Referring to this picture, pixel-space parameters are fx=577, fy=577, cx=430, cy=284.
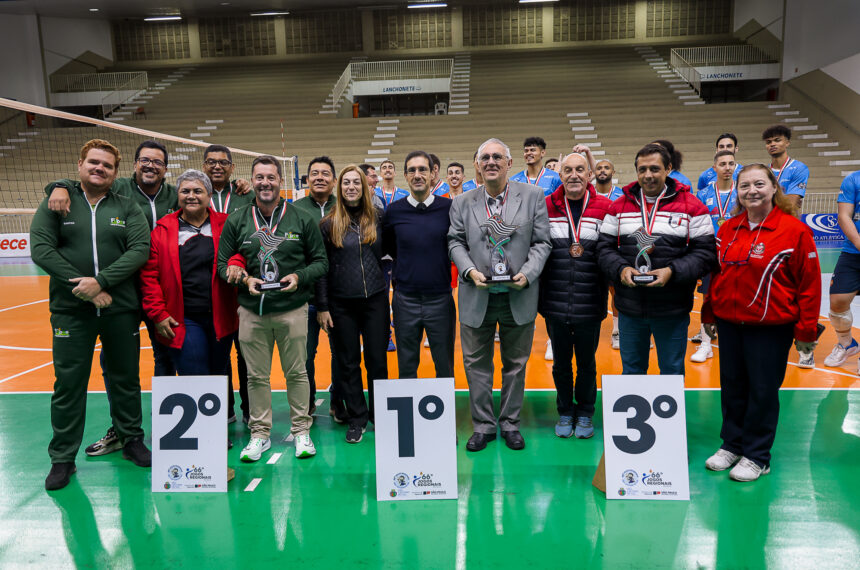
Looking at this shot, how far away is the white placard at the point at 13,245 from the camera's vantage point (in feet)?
45.4

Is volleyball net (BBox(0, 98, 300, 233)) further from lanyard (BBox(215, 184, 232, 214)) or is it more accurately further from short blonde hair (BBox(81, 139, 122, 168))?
short blonde hair (BBox(81, 139, 122, 168))

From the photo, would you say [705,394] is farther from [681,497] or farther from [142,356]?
[142,356]

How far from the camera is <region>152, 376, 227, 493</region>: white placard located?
3236 millimetres

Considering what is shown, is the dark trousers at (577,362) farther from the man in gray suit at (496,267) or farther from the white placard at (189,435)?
the white placard at (189,435)

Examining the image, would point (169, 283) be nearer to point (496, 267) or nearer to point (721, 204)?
point (496, 267)

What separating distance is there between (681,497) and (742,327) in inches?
38.5

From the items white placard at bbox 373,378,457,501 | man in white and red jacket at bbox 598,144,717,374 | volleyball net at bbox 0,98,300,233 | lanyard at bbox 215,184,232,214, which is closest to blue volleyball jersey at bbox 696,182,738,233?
man in white and red jacket at bbox 598,144,717,374

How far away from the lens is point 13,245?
546 inches

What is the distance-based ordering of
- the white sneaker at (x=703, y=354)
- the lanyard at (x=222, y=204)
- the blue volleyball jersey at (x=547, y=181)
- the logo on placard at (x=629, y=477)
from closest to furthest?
the logo on placard at (x=629, y=477) < the lanyard at (x=222, y=204) < the white sneaker at (x=703, y=354) < the blue volleyball jersey at (x=547, y=181)

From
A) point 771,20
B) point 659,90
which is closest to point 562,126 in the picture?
point 659,90

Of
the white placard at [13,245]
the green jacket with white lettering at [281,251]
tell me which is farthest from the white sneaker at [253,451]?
the white placard at [13,245]

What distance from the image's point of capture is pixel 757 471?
3240 mm

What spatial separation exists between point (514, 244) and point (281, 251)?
1416 mm

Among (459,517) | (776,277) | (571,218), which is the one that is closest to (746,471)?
(776,277)
